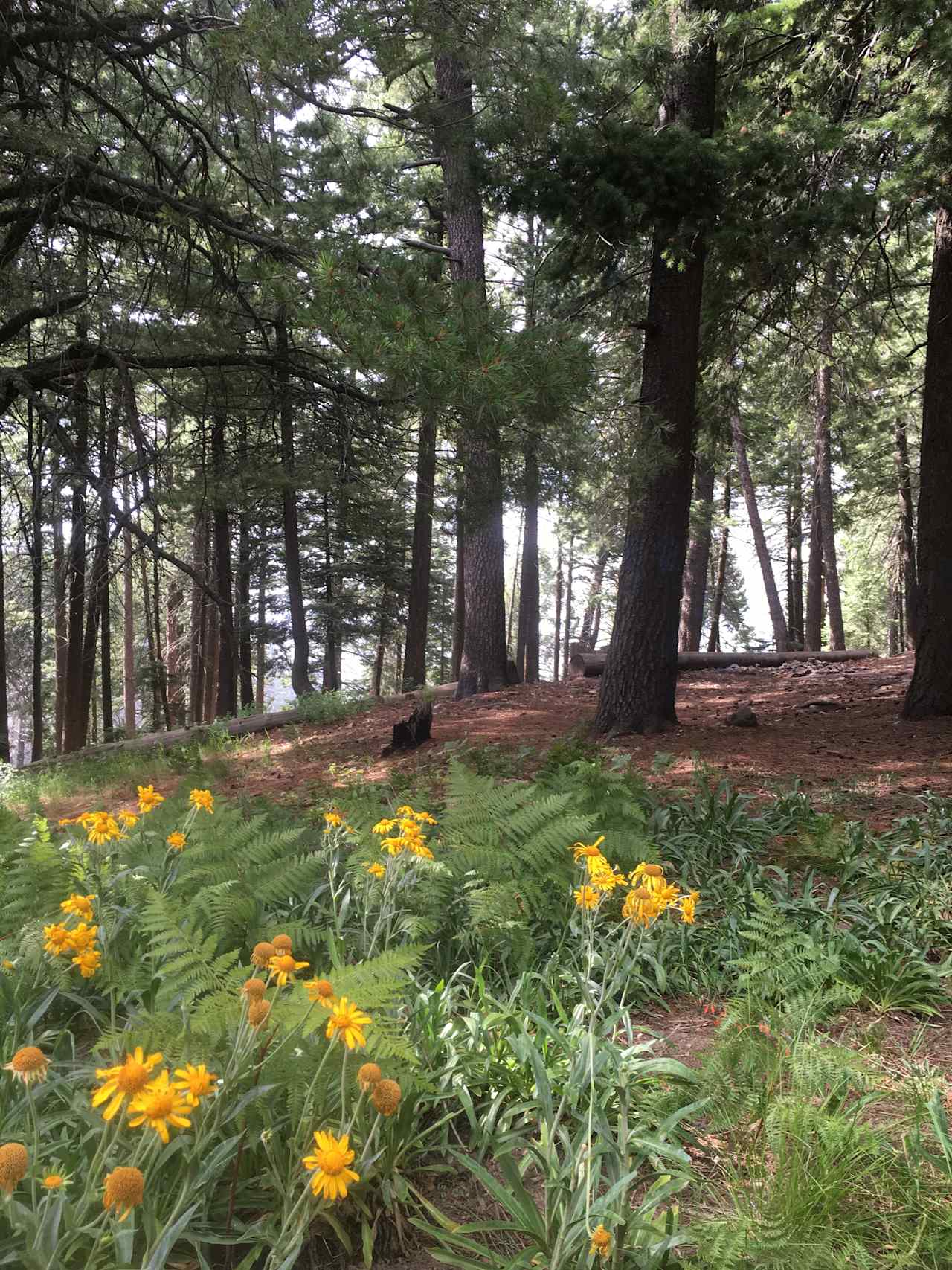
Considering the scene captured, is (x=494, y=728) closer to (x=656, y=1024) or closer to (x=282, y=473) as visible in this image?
(x=282, y=473)

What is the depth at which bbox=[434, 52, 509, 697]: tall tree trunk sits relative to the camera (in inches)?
188

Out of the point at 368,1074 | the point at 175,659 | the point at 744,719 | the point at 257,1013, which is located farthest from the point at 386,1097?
the point at 175,659

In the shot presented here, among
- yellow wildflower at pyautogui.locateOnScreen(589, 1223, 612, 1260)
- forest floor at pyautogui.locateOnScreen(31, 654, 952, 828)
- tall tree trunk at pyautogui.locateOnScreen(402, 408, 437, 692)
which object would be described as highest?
tall tree trunk at pyautogui.locateOnScreen(402, 408, 437, 692)

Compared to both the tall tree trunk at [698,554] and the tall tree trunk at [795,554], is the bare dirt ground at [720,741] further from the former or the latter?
the tall tree trunk at [795,554]

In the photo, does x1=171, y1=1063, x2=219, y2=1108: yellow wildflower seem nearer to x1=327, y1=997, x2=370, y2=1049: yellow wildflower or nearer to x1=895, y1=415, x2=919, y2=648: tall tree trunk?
x1=327, y1=997, x2=370, y2=1049: yellow wildflower

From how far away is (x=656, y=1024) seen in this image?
267 cm

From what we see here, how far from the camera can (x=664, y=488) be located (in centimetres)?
658

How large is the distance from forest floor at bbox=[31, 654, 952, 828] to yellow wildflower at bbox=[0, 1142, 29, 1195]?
4.41 metres

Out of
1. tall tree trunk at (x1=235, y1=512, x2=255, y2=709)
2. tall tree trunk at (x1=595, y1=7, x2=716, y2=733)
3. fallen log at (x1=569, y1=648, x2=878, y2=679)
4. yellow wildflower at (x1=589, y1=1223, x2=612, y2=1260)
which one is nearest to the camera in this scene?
yellow wildflower at (x1=589, y1=1223, x2=612, y2=1260)

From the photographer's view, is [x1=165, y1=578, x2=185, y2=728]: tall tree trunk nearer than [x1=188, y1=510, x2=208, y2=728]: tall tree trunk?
No

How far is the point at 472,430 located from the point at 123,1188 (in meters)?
4.78

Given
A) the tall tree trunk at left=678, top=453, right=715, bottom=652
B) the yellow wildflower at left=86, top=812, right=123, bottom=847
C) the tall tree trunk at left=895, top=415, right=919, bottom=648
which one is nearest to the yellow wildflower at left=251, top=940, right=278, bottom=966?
the yellow wildflower at left=86, top=812, right=123, bottom=847

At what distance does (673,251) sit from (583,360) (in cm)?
244

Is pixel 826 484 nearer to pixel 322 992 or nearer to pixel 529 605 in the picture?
pixel 529 605
